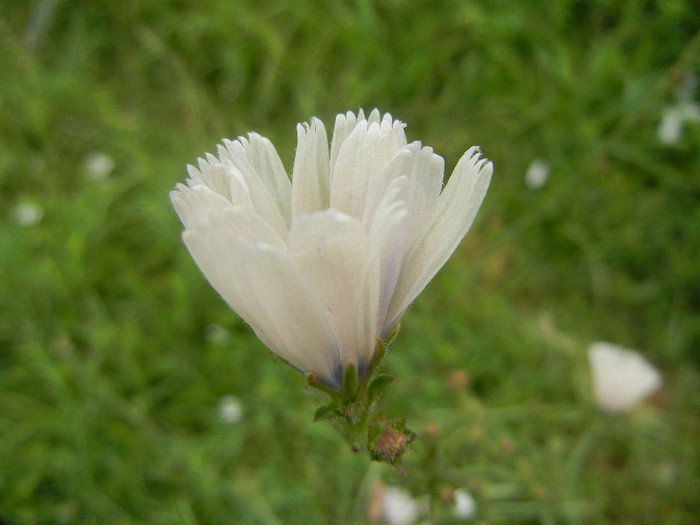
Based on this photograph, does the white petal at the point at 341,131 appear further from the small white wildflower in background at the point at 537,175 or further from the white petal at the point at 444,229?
the small white wildflower in background at the point at 537,175

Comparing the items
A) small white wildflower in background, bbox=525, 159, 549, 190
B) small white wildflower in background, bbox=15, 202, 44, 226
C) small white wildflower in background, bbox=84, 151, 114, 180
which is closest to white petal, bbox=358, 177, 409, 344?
small white wildflower in background, bbox=525, 159, 549, 190

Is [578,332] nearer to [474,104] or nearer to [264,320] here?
[474,104]

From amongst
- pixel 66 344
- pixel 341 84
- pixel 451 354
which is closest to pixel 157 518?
pixel 66 344

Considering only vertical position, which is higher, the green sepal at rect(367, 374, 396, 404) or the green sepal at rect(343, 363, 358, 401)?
the green sepal at rect(367, 374, 396, 404)

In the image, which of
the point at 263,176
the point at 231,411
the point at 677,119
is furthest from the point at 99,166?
the point at 677,119

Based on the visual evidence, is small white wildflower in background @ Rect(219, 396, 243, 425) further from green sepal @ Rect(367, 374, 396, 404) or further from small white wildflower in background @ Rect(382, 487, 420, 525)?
green sepal @ Rect(367, 374, 396, 404)

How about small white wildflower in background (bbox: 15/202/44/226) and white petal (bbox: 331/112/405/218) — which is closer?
white petal (bbox: 331/112/405/218)
